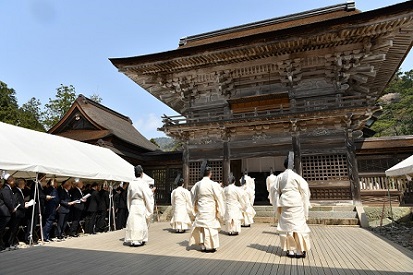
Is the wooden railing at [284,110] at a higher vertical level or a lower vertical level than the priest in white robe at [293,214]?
higher

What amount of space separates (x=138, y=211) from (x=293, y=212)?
374cm

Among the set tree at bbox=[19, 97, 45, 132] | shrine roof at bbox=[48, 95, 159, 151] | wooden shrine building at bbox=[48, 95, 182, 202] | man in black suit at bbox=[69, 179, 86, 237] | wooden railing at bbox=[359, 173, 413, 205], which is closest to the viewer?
man in black suit at bbox=[69, 179, 86, 237]

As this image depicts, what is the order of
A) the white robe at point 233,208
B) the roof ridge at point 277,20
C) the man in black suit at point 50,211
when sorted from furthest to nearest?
the roof ridge at point 277,20 → the white robe at point 233,208 → the man in black suit at point 50,211

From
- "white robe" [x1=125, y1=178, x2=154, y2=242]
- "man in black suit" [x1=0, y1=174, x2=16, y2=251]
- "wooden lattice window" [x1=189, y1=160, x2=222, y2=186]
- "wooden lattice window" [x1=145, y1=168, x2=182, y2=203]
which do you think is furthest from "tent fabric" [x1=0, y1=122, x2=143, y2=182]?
"wooden lattice window" [x1=145, y1=168, x2=182, y2=203]

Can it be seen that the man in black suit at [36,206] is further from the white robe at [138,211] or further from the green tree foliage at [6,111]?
the green tree foliage at [6,111]

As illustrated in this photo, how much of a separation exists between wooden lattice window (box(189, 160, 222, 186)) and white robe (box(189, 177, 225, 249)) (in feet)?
22.9

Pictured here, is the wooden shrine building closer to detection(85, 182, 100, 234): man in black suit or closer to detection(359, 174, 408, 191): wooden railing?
detection(85, 182, 100, 234): man in black suit

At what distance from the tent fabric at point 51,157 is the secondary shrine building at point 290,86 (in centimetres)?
387

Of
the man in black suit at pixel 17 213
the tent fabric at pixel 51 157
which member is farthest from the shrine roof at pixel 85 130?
the man in black suit at pixel 17 213

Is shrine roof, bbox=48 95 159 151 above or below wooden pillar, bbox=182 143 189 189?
above

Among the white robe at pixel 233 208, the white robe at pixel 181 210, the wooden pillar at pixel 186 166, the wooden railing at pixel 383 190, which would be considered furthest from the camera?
the wooden pillar at pixel 186 166

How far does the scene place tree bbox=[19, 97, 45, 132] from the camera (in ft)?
Result: 89.4

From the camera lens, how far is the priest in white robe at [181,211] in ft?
29.2

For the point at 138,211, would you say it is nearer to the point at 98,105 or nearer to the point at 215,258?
the point at 215,258
